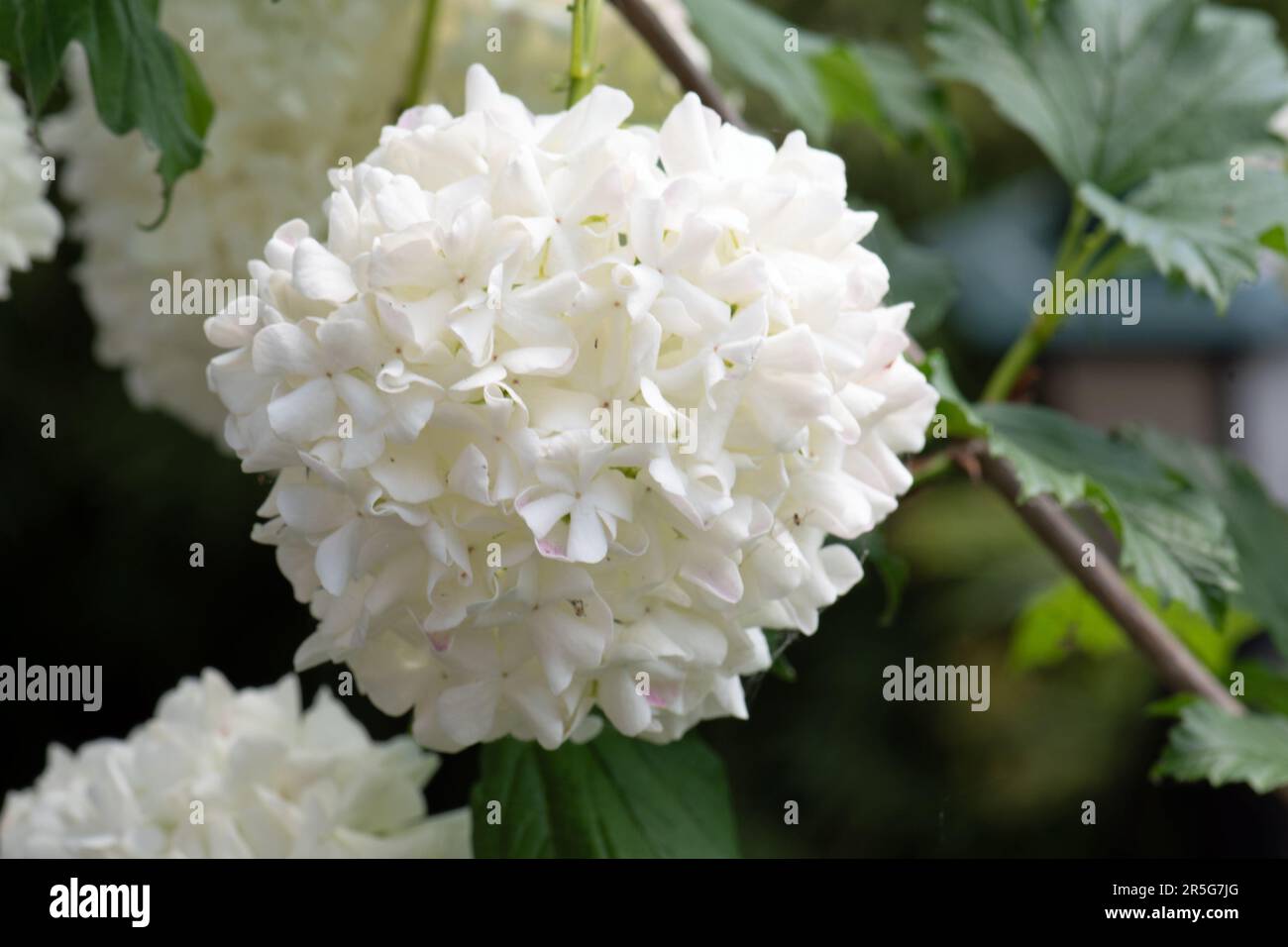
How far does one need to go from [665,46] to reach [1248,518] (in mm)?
511

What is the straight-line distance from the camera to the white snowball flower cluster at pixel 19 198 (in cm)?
77

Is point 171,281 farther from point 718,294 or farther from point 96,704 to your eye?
point 718,294

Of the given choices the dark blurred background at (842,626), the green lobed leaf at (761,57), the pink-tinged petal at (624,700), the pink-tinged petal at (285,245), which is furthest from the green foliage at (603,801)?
the dark blurred background at (842,626)

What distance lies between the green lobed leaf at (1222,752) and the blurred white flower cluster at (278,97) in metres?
0.46

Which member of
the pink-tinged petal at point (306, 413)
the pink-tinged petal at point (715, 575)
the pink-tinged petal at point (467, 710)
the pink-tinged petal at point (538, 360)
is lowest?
the pink-tinged petal at point (467, 710)

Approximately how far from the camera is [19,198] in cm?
78

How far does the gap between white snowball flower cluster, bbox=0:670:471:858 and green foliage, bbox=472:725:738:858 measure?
5cm

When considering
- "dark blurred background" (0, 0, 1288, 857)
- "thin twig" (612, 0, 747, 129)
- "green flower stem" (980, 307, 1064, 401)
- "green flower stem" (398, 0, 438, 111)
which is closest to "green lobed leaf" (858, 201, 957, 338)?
"green flower stem" (980, 307, 1064, 401)

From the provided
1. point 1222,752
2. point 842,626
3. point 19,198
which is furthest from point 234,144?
point 842,626

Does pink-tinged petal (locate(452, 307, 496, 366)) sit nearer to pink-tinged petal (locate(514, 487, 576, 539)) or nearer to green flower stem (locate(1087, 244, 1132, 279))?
pink-tinged petal (locate(514, 487, 576, 539))

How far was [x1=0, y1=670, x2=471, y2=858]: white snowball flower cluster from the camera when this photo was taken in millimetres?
722

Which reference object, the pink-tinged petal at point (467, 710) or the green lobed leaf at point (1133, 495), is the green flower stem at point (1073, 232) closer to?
the green lobed leaf at point (1133, 495)

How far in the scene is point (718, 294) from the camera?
0.51 m
